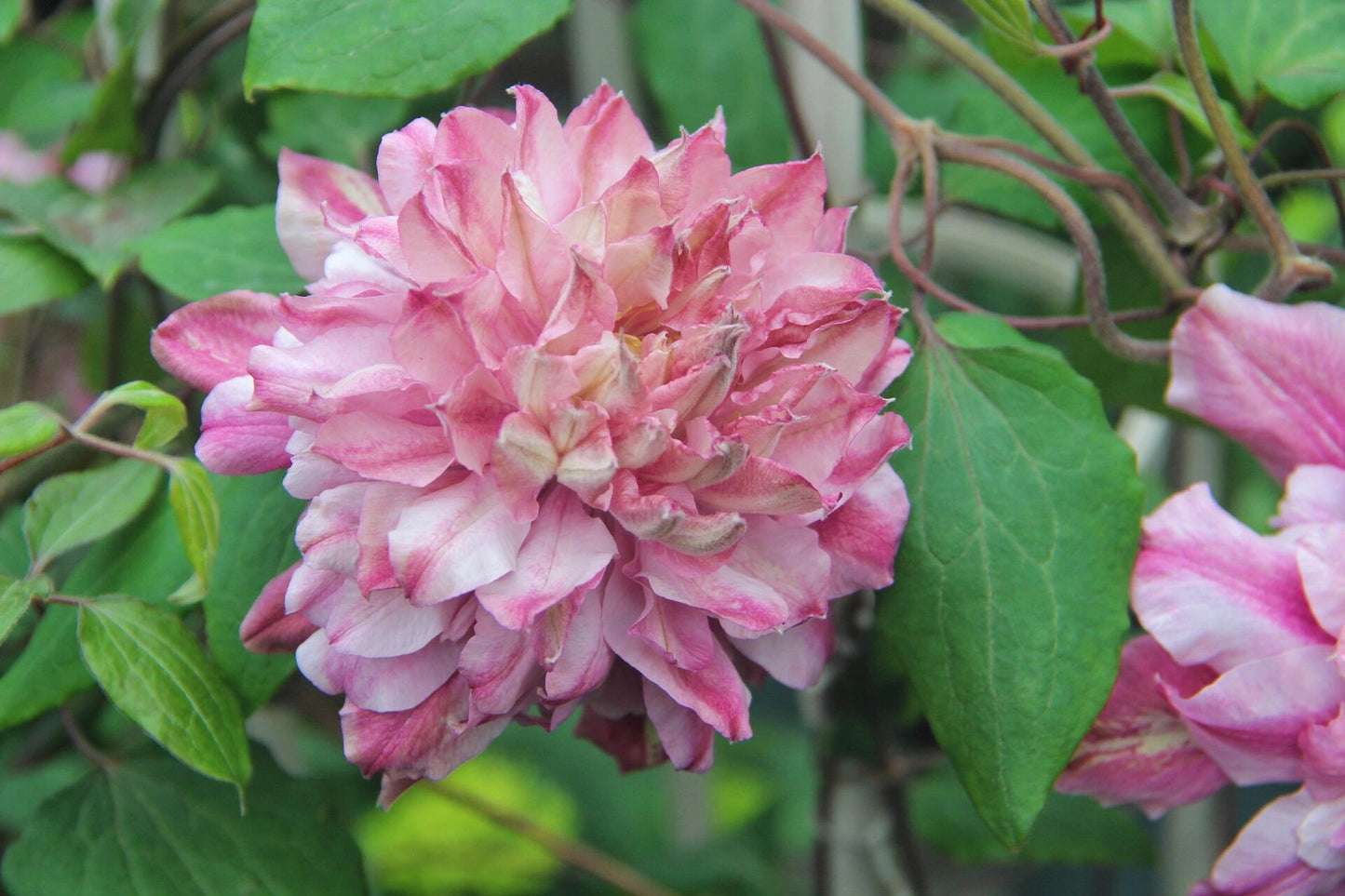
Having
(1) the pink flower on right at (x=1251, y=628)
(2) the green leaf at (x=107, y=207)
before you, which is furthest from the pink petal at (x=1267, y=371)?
(2) the green leaf at (x=107, y=207)

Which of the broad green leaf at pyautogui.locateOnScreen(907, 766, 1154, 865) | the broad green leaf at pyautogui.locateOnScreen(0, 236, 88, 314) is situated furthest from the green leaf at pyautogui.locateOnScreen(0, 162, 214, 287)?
the broad green leaf at pyautogui.locateOnScreen(907, 766, 1154, 865)

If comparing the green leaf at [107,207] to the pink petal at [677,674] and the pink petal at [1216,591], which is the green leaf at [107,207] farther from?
the pink petal at [1216,591]

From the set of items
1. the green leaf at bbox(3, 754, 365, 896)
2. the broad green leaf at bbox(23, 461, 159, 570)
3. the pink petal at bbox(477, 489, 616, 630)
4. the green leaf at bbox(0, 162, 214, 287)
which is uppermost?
the pink petal at bbox(477, 489, 616, 630)

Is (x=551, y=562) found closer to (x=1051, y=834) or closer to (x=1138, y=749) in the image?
(x=1138, y=749)

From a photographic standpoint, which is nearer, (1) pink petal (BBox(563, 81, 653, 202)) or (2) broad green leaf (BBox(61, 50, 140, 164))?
(1) pink petal (BBox(563, 81, 653, 202))

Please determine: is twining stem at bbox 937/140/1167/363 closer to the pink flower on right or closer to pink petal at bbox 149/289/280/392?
the pink flower on right

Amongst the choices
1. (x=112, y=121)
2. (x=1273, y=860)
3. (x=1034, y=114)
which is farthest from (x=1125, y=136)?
(x=112, y=121)

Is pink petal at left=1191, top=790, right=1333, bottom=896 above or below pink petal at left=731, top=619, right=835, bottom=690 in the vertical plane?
below
